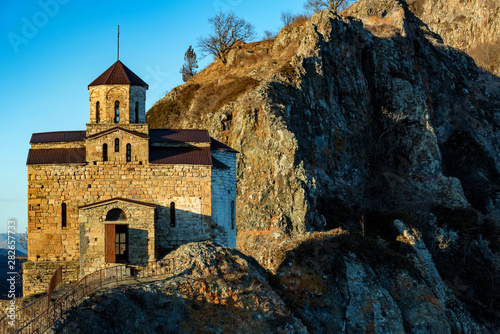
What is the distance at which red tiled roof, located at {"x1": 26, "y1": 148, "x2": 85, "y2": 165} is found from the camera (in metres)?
28.6

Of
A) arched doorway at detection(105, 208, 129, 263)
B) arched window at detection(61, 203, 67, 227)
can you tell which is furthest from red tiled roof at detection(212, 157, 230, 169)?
arched window at detection(61, 203, 67, 227)

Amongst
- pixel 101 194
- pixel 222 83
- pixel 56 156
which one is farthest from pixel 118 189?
pixel 222 83

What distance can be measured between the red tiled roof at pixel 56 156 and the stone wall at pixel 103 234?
3.63 m

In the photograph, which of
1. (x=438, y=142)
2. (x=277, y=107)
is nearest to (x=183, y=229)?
(x=277, y=107)

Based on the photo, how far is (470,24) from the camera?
99.2 m

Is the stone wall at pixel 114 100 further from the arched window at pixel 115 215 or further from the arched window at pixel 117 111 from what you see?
the arched window at pixel 115 215

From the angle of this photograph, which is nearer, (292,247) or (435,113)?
(292,247)

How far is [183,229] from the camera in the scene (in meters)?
28.1

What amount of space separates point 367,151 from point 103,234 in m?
32.9

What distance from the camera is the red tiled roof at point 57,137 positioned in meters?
29.7

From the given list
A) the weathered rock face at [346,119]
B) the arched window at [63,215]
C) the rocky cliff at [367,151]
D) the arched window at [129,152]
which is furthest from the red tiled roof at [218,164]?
the weathered rock face at [346,119]

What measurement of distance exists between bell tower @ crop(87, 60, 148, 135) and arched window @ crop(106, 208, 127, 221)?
4.93 meters

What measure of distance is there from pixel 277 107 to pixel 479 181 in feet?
82.5

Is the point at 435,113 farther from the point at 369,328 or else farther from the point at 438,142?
the point at 369,328
